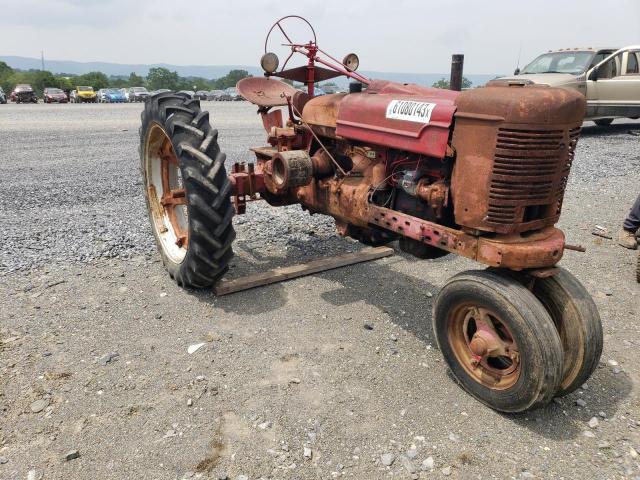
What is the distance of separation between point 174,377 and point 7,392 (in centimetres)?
85

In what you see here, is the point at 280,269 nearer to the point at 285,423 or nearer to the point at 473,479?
the point at 285,423

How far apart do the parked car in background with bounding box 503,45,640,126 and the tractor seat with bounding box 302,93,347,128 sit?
8.69 m

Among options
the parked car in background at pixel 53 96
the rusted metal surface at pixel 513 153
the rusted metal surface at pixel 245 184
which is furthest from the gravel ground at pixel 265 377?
the parked car in background at pixel 53 96

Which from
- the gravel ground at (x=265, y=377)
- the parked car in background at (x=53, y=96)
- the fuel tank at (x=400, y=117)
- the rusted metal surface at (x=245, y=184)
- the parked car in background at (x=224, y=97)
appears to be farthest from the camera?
the parked car in background at (x=224, y=97)

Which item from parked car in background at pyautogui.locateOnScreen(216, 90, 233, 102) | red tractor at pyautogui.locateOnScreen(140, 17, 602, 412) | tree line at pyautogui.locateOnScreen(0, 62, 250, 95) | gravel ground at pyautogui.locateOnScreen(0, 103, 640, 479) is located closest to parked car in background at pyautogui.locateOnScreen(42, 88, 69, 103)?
parked car in background at pyautogui.locateOnScreen(216, 90, 233, 102)

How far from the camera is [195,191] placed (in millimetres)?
3584

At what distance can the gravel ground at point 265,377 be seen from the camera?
239cm

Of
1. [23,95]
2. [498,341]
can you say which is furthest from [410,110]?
[23,95]

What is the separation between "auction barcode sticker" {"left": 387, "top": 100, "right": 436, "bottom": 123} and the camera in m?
2.86

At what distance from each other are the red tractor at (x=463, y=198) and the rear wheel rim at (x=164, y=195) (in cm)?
46

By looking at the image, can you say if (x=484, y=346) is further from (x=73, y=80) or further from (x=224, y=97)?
(x=73, y=80)

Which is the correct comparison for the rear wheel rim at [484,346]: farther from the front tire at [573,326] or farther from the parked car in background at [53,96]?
the parked car in background at [53,96]

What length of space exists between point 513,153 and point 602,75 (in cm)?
1089

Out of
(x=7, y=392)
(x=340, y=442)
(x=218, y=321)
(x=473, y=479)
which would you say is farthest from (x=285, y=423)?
(x=7, y=392)
